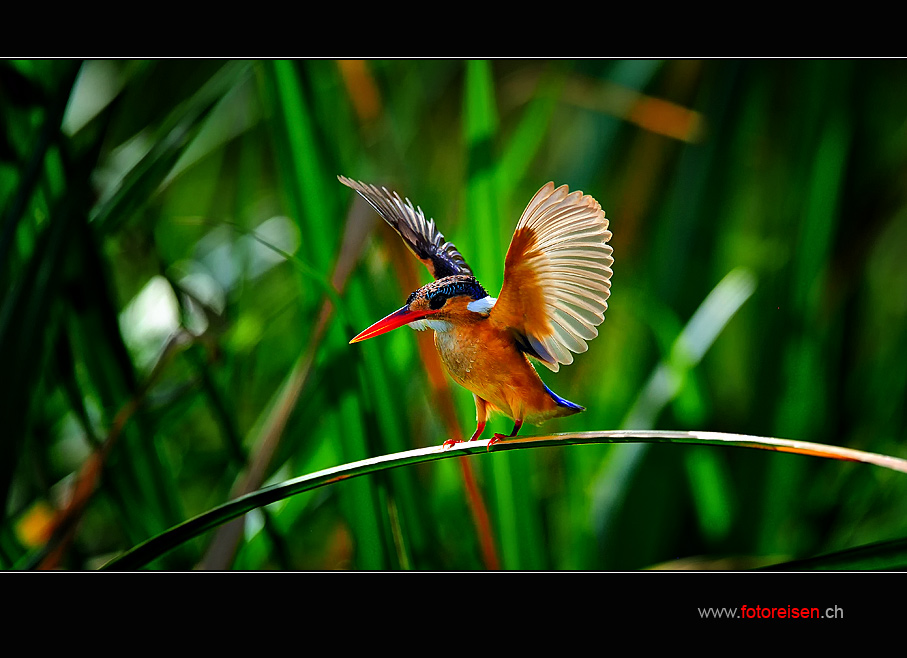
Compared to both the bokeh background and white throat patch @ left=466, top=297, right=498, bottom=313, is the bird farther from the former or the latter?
the bokeh background

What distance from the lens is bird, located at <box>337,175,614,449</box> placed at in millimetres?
431

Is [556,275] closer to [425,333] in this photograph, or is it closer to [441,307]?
[441,307]

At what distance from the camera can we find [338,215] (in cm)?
68

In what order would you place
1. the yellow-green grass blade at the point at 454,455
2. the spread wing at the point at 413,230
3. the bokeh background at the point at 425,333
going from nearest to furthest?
1. the yellow-green grass blade at the point at 454,455
2. the spread wing at the point at 413,230
3. the bokeh background at the point at 425,333

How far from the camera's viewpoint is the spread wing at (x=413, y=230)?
1.67 ft

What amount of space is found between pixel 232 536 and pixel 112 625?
117 mm

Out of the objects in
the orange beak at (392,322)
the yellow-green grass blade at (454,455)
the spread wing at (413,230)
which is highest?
the spread wing at (413,230)

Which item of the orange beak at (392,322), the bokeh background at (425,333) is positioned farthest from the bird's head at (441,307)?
the bokeh background at (425,333)

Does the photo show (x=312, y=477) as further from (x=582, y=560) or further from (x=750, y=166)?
(x=750, y=166)

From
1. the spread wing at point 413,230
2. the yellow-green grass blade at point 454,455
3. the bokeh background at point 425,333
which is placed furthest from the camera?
the bokeh background at point 425,333

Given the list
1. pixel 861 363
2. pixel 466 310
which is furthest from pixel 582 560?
pixel 861 363

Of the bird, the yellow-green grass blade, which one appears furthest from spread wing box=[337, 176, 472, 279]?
the yellow-green grass blade

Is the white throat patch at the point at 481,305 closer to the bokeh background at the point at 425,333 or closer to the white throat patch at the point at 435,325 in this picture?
the white throat patch at the point at 435,325

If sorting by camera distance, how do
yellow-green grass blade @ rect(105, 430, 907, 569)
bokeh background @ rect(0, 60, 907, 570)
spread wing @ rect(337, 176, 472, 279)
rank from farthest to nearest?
bokeh background @ rect(0, 60, 907, 570)
spread wing @ rect(337, 176, 472, 279)
yellow-green grass blade @ rect(105, 430, 907, 569)
